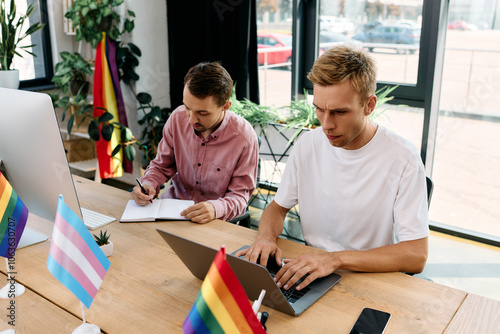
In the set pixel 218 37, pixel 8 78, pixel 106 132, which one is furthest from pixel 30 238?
pixel 218 37

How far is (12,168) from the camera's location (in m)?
1.48

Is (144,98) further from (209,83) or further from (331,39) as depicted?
(209,83)

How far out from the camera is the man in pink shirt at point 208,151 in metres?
1.90

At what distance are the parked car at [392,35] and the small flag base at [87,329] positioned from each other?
2.72 meters

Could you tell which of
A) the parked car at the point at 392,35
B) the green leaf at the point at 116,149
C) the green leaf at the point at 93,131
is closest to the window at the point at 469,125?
the parked car at the point at 392,35

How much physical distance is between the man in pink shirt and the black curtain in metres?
1.31

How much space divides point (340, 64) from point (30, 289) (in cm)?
105

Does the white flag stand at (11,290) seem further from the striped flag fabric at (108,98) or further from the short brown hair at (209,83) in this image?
the striped flag fabric at (108,98)

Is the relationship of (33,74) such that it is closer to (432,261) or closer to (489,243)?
(432,261)

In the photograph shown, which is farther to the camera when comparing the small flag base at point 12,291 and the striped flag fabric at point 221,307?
the small flag base at point 12,291

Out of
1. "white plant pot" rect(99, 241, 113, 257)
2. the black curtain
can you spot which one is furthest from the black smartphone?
the black curtain

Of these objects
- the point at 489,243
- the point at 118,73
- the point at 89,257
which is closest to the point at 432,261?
the point at 489,243

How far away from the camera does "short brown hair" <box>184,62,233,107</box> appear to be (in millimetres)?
1887

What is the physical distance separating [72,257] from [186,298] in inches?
12.2
